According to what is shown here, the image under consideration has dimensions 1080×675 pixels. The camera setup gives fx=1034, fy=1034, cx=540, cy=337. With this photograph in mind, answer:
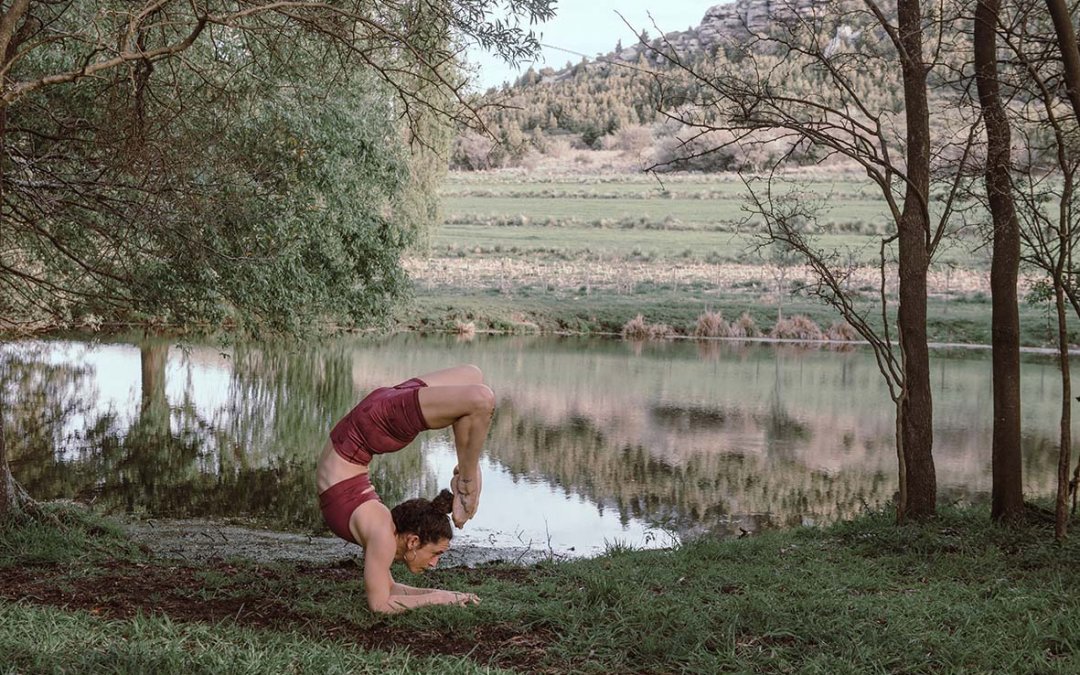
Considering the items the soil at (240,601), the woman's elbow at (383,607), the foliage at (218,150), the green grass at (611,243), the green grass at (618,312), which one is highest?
the green grass at (611,243)

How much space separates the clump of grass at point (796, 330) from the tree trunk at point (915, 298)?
28.4 m

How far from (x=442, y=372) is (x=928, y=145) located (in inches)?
193

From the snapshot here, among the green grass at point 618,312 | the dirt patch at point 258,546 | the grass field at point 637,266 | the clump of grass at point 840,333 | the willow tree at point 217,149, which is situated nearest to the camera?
the willow tree at point 217,149

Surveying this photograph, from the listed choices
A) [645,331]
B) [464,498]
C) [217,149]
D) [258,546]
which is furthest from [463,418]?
[645,331]

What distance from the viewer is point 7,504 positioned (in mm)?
6891

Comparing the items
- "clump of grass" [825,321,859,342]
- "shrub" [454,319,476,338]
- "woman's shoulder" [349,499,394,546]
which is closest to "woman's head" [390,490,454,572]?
"woman's shoulder" [349,499,394,546]

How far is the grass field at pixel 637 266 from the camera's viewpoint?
120 ft

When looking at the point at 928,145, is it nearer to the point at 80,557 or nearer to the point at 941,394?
the point at 80,557

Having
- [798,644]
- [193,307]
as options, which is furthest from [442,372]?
[193,307]

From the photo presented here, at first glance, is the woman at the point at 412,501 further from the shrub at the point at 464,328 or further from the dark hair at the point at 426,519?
the shrub at the point at 464,328

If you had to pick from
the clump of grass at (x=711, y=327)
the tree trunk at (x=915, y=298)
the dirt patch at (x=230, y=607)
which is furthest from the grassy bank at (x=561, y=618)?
the clump of grass at (x=711, y=327)

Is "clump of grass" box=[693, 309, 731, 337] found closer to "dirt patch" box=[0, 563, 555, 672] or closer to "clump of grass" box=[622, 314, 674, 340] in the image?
"clump of grass" box=[622, 314, 674, 340]

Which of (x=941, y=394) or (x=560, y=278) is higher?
(x=560, y=278)

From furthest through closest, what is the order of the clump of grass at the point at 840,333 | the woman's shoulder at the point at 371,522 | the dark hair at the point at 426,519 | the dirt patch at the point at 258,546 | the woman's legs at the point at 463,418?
1. the clump of grass at the point at 840,333
2. the dirt patch at the point at 258,546
3. the dark hair at the point at 426,519
4. the woman's shoulder at the point at 371,522
5. the woman's legs at the point at 463,418
